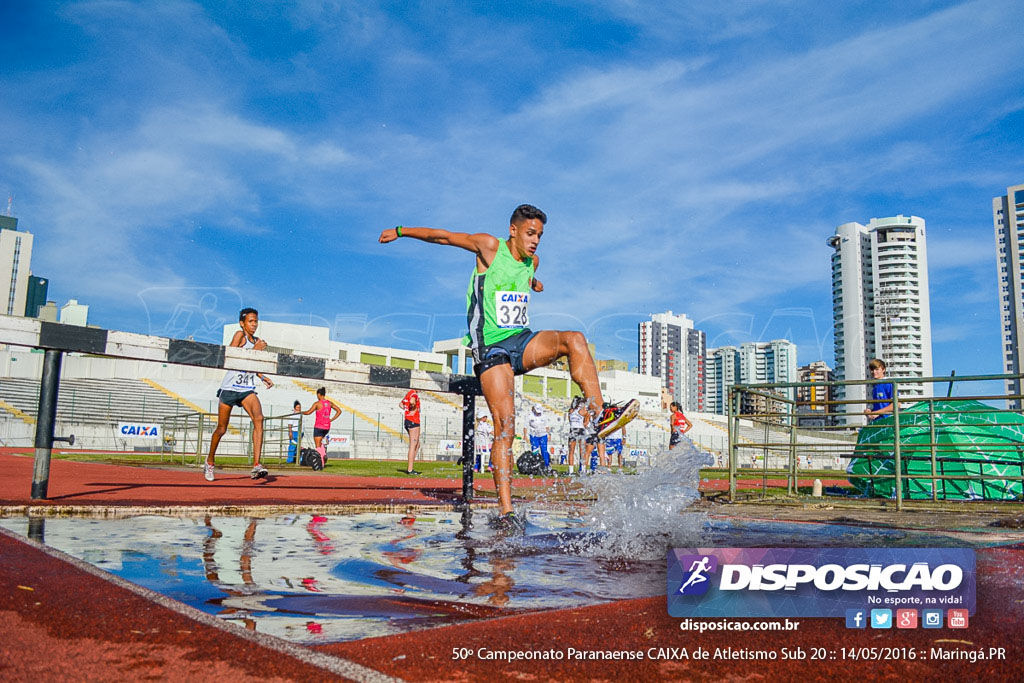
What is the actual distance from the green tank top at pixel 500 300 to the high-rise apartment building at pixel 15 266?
135084 millimetres

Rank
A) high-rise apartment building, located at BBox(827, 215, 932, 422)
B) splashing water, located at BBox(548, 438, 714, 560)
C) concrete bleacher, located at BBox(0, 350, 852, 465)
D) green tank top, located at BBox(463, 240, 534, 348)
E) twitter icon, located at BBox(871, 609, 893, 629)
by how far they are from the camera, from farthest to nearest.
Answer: high-rise apartment building, located at BBox(827, 215, 932, 422) < concrete bleacher, located at BBox(0, 350, 852, 465) < green tank top, located at BBox(463, 240, 534, 348) < splashing water, located at BBox(548, 438, 714, 560) < twitter icon, located at BBox(871, 609, 893, 629)

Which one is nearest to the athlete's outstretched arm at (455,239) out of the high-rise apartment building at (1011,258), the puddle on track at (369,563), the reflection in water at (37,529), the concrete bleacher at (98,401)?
the puddle on track at (369,563)

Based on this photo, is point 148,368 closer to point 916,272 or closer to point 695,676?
point 695,676

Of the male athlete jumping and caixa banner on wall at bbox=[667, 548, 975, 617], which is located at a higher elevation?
the male athlete jumping

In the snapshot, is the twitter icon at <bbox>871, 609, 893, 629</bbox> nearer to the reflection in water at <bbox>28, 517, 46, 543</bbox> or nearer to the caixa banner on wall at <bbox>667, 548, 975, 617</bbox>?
the caixa banner on wall at <bbox>667, 548, 975, 617</bbox>

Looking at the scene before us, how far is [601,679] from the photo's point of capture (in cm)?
143

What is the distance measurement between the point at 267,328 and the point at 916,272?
247 feet

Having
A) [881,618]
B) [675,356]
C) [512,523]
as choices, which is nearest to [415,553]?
[512,523]

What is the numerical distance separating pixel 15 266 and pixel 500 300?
156 metres

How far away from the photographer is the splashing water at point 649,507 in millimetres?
3824

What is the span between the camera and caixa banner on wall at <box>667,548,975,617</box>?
1874 millimetres

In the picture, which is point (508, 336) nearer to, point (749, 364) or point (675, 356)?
point (675, 356)

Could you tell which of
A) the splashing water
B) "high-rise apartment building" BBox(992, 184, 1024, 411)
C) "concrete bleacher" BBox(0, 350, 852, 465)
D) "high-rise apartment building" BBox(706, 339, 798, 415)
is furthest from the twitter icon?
"high-rise apartment building" BBox(706, 339, 798, 415)

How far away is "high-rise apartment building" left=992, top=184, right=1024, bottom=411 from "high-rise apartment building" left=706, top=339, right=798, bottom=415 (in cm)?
5407
